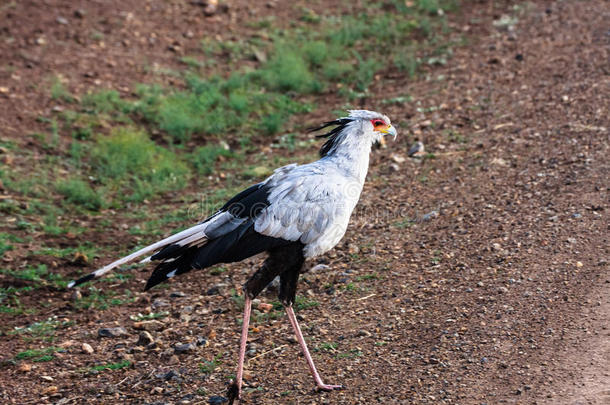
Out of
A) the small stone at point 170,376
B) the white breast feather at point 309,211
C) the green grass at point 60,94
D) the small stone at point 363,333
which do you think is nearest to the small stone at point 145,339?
the small stone at point 170,376

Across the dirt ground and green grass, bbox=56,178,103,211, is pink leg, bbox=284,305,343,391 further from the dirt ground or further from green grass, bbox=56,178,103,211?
green grass, bbox=56,178,103,211

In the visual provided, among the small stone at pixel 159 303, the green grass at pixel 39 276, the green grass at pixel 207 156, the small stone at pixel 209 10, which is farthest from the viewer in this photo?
the small stone at pixel 209 10

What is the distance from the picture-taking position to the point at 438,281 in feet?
19.5

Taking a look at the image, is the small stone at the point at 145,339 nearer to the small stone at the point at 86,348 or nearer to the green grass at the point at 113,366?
the green grass at the point at 113,366

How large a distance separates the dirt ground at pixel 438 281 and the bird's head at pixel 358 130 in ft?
4.54

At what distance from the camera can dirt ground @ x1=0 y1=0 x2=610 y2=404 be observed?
15.9 feet

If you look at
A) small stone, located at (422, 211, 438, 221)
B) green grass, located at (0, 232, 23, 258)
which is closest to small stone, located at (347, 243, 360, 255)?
small stone, located at (422, 211, 438, 221)

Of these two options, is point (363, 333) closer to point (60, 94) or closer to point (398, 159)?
point (398, 159)

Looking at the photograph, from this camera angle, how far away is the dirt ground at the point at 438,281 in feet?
15.9

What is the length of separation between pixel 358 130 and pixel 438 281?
1555mm

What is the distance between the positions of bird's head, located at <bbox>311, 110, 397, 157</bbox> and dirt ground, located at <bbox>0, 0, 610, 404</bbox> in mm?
1383

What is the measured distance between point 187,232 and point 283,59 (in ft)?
20.9

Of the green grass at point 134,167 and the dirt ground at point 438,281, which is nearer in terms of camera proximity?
the dirt ground at point 438,281

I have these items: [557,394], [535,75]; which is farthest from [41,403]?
[535,75]
